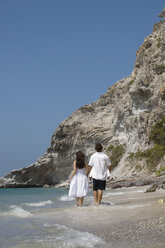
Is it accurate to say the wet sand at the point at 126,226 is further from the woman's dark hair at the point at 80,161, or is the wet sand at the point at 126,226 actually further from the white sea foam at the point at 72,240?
the woman's dark hair at the point at 80,161

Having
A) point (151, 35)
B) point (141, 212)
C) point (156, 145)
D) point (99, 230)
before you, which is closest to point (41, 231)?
point (99, 230)

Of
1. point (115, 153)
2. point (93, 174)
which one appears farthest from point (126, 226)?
point (115, 153)

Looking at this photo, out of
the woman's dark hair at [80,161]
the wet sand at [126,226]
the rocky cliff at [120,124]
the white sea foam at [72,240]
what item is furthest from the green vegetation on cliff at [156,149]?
the white sea foam at [72,240]

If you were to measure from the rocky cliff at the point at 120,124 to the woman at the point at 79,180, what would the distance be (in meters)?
21.2

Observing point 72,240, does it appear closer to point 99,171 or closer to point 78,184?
point 99,171

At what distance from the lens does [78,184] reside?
9.44 meters

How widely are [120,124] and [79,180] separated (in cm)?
3812

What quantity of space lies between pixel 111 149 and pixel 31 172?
18728 millimetres

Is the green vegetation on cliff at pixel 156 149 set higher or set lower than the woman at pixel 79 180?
higher

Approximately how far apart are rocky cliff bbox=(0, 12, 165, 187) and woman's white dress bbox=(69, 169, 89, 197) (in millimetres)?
21191

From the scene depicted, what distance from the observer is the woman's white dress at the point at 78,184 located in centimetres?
938

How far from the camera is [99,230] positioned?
4949 millimetres

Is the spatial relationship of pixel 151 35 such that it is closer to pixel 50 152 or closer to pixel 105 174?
pixel 50 152

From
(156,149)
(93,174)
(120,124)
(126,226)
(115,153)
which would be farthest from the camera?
(120,124)
